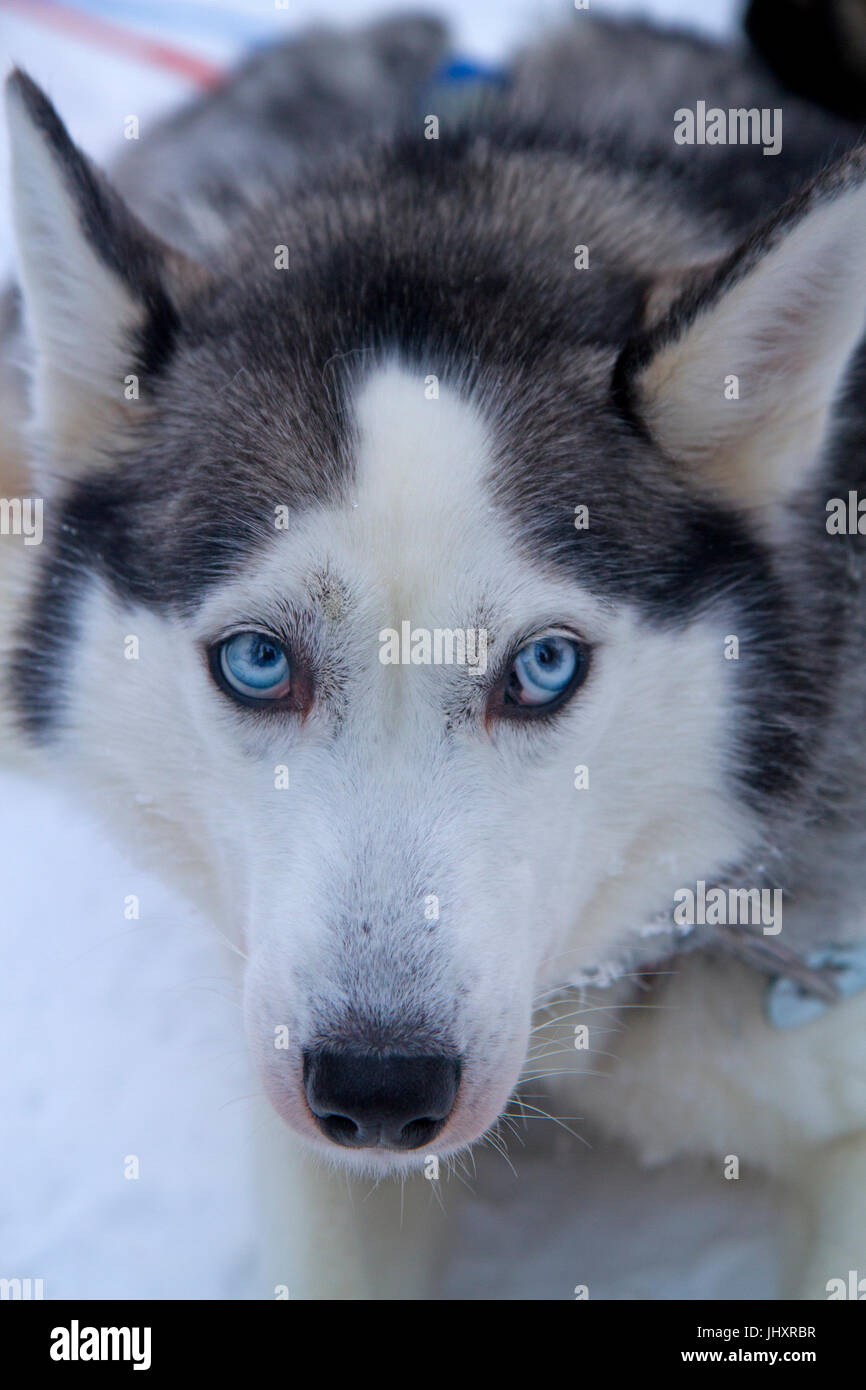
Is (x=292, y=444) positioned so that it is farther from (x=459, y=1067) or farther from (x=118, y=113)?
(x=118, y=113)

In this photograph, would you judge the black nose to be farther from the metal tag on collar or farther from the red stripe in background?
the red stripe in background

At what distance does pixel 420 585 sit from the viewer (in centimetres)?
126

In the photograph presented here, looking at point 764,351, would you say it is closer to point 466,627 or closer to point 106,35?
point 466,627

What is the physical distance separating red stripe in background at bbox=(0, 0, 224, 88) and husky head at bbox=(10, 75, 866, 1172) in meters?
2.79

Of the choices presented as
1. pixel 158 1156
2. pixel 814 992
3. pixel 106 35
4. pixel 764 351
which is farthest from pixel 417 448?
pixel 106 35

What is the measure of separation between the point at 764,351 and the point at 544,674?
1.41ft

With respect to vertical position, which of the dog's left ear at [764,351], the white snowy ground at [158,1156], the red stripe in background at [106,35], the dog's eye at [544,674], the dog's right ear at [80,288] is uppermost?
the red stripe in background at [106,35]

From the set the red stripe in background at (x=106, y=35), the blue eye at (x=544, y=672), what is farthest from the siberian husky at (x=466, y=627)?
the red stripe in background at (x=106, y=35)

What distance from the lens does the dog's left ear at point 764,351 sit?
4.12 ft

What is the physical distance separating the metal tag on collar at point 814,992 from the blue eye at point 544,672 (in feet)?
1.87

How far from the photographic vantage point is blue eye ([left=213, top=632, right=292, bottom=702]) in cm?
132

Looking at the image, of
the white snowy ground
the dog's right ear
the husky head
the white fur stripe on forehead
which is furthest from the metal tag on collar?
the dog's right ear

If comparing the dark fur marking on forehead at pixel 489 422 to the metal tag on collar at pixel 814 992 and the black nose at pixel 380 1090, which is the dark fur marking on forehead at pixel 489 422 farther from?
the black nose at pixel 380 1090

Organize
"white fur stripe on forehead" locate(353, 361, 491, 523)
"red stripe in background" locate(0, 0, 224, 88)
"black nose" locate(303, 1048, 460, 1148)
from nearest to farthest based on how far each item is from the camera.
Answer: "black nose" locate(303, 1048, 460, 1148) → "white fur stripe on forehead" locate(353, 361, 491, 523) → "red stripe in background" locate(0, 0, 224, 88)
